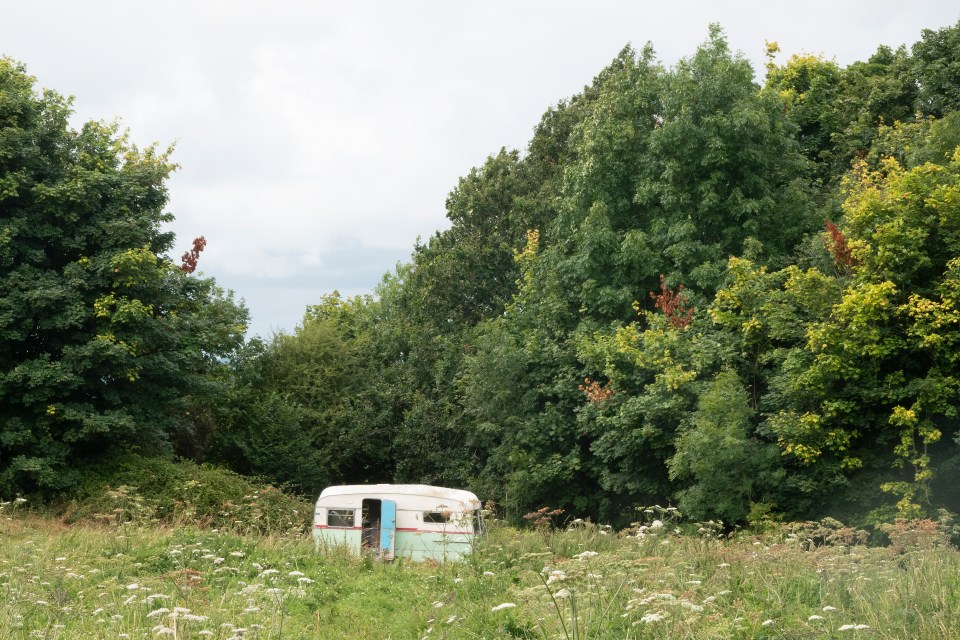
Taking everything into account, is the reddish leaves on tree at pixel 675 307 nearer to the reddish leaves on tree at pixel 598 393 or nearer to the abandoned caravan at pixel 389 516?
the reddish leaves on tree at pixel 598 393

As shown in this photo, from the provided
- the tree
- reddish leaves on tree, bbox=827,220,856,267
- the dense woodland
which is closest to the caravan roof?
the dense woodland

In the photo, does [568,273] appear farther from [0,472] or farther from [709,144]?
[0,472]

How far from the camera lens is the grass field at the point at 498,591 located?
6.92 metres

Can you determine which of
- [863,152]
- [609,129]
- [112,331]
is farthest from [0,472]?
[863,152]

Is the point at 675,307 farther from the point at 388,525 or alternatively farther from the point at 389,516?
the point at 388,525

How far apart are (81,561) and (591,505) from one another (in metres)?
19.6

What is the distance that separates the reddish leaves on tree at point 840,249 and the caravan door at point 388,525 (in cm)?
1203

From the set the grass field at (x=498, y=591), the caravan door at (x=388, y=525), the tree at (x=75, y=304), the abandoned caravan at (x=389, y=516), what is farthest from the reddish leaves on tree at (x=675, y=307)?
the tree at (x=75, y=304)

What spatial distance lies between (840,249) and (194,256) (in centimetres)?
2416

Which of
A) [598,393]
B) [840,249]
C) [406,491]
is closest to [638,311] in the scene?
[598,393]

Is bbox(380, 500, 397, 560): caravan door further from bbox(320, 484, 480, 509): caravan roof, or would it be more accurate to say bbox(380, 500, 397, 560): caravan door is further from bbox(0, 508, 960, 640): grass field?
bbox(0, 508, 960, 640): grass field

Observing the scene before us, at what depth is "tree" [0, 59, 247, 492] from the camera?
24.2 meters

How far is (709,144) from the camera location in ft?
85.9

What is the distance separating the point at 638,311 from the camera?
2691 centimetres
